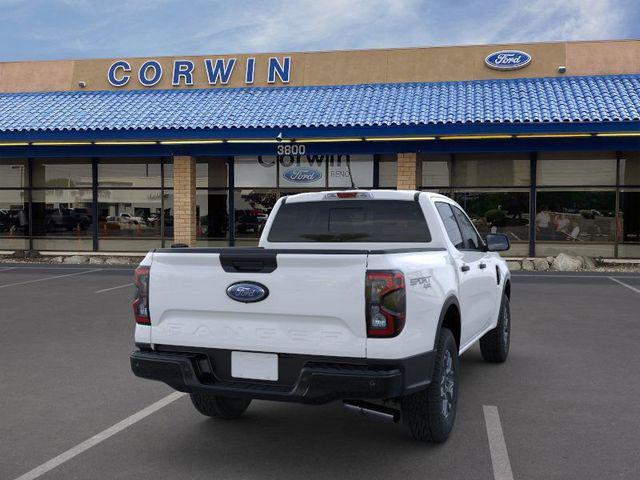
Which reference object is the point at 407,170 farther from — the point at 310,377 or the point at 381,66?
the point at 310,377

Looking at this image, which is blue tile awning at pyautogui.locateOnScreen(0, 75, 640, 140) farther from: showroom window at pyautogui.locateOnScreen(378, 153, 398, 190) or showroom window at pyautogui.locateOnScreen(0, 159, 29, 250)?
showroom window at pyautogui.locateOnScreen(0, 159, 29, 250)

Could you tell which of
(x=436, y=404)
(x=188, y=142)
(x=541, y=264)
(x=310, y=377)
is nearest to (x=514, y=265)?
(x=541, y=264)

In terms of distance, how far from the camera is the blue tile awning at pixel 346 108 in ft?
58.9

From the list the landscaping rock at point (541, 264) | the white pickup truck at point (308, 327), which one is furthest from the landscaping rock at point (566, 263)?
the white pickup truck at point (308, 327)

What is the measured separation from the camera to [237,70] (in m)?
22.5

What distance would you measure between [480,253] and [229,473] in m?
3.40

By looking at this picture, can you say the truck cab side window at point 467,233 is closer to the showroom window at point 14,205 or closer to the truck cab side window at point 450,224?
the truck cab side window at point 450,224

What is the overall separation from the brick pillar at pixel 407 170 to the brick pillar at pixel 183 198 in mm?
6655

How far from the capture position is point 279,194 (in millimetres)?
21531

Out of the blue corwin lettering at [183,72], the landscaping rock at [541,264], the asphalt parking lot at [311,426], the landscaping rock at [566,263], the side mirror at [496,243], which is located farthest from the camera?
the blue corwin lettering at [183,72]

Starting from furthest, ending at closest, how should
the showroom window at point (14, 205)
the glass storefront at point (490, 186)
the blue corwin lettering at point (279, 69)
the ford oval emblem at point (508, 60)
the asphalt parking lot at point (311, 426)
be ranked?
the showroom window at point (14, 205) → the blue corwin lettering at point (279, 69) → the ford oval emblem at point (508, 60) → the glass storefront at point (490, 186) → the asphalt parking lot at point (311, 426)

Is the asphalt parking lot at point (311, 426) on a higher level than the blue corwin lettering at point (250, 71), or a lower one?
lower

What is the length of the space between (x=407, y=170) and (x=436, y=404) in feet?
51.7

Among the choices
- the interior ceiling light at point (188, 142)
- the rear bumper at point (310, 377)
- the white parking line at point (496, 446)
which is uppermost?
the interior ceiling light at point (188, 142)
